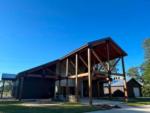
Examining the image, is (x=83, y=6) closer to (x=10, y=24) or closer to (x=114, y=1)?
(x=114, y=1)

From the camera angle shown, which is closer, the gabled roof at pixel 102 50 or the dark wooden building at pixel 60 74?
the gabled roof at pixel 102 50

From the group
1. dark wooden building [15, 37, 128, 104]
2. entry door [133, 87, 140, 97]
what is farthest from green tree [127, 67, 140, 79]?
dark wooden building [15, 37, 128, 104]

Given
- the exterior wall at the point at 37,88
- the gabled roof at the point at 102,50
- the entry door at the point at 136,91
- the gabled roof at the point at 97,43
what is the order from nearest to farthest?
1. the gabled roof at the point at 97,43
2. the gabled roof at the point at 102,50
3. the exterior wall at the point at 37,88
4. the entry door at the point at 136,91

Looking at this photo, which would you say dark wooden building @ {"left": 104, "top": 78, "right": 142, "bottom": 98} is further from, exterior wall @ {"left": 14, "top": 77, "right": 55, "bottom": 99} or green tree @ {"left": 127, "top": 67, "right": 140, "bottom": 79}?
green tree @ {"left": 127, "top": 67, "right": 140, "bottom": 79}

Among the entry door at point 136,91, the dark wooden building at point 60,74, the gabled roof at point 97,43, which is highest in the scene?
the gabled roof at point 97,43

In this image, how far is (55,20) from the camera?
55.8 feet

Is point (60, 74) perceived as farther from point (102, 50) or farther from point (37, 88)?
point (102, 50)

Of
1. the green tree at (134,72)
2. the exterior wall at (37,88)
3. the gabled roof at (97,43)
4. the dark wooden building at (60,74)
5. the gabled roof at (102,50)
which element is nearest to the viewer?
the gabled roof at (97,43)

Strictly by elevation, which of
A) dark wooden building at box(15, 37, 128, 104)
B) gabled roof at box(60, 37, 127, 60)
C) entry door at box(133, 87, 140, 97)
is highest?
gabled roof at box(60, 37, 127, 60)

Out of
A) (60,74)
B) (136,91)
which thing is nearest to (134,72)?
(136,91)

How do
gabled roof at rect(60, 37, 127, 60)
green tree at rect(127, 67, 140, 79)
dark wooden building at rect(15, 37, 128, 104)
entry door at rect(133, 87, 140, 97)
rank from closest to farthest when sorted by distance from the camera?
gabled roof at rect(60, 37, 127, 60) → dark wooden building at rect(15, 37, 128, 104) → entry door at rect(133, 87, 140, 97) → green tree at rect(127, 67, 140, 79)

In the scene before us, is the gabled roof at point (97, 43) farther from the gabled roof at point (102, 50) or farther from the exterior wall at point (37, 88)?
the exterior wall at point (37, 88)

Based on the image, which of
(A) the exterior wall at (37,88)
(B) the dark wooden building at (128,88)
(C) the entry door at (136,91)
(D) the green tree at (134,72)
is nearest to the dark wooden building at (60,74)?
(A) the exterior wall at (37,88)

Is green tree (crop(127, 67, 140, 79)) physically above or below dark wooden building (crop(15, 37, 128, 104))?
above
